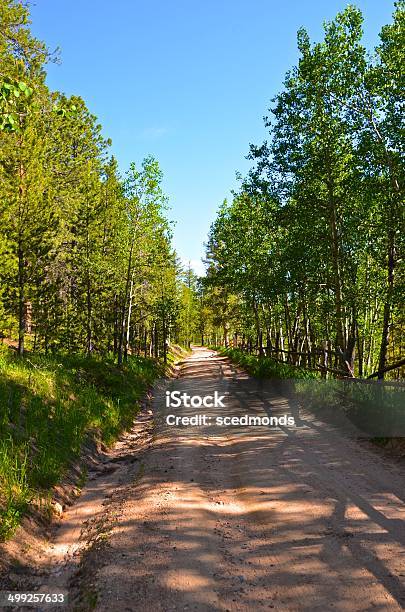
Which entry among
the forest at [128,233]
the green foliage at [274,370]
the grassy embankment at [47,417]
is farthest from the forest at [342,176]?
the grassy embankment at [47,417]

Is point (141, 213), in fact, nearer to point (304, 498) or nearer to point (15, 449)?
point (15, 449)

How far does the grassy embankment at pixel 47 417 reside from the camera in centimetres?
708

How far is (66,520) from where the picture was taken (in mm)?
7273

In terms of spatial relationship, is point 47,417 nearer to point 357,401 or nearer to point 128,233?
point 357,401

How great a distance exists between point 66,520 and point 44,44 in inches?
863

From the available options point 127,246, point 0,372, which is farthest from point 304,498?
point 127,246

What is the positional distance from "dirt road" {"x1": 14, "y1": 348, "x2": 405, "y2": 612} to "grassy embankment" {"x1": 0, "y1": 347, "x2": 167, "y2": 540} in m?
0.89

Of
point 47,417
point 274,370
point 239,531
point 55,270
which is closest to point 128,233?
point 55,270

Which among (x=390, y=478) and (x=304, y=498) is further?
(x=390, y=478)

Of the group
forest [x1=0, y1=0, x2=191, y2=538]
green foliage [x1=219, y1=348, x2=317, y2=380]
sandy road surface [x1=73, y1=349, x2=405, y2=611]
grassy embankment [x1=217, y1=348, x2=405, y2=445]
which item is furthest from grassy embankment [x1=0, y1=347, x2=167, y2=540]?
green foliage [x1=219, y1=348, x2=317, y2=380]

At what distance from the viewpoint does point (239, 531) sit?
20.5ft

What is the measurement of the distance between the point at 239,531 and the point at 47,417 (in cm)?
616

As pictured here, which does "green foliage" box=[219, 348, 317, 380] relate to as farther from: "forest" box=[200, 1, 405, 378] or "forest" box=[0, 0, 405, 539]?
"forest" box=[200, 1, 405, 378]

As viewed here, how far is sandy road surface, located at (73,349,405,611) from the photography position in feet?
15.1
